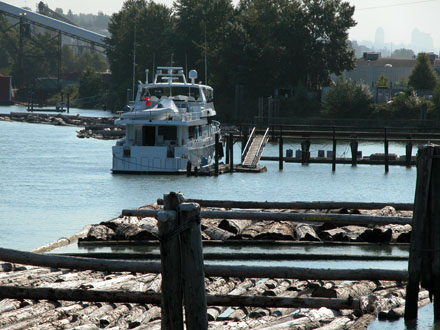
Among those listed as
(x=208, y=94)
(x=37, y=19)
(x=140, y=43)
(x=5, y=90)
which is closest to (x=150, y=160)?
(x=208, y=94)

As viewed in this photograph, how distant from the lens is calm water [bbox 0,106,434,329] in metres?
31.1

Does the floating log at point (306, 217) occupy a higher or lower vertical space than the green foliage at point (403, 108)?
lower

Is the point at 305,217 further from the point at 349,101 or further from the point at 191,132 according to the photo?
the point at 349,101

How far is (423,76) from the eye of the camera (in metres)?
101

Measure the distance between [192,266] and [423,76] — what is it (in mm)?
95233

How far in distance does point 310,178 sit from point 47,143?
3183 cm

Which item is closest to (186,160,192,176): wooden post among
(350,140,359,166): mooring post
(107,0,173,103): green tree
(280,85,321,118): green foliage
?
(350,140,359,166): mooring post

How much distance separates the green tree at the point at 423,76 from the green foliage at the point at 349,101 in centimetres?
1280

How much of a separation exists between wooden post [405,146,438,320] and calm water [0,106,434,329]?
13797mm

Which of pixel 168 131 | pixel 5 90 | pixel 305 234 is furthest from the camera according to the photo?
pixel 5 90

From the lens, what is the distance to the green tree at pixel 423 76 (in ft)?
330

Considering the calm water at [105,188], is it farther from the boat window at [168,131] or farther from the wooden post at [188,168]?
the boat window at [168,131]

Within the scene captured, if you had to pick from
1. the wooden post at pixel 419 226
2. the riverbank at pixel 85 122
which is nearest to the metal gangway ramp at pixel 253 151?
the riverbank at pixel 85 122

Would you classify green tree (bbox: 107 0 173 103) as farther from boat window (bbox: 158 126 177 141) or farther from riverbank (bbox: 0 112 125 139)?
boat window (bbox: 158 126 177 141)
